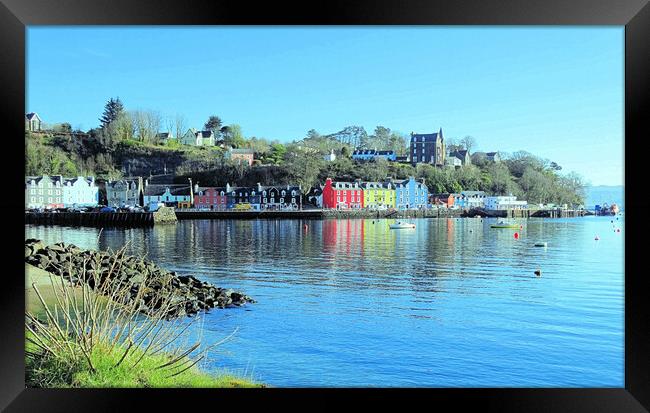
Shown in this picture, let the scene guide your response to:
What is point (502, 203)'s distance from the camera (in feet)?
95.4

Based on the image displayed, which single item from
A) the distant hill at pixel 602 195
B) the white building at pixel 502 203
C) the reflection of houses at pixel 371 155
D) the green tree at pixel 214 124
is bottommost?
the white building at pixel 502 203

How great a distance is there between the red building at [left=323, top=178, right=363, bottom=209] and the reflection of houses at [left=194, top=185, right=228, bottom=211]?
5.14 metres

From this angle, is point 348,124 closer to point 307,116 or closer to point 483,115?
point 307,116

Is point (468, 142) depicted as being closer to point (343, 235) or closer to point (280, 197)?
point (280, 197)

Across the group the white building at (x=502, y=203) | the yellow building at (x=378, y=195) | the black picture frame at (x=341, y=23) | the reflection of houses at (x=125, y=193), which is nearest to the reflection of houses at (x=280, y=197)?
the yellow building at (x=378, y=195)

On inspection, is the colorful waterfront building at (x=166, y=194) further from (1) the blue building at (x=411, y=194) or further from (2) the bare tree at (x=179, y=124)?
(1) the blue building at (x=411, y=194)

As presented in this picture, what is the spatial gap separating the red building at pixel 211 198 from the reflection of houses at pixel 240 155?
1723 millimetres

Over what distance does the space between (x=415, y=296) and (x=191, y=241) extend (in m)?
11.3

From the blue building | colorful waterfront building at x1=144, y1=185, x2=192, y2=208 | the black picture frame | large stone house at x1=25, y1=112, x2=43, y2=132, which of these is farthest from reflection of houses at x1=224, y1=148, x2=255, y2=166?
the black picture frame

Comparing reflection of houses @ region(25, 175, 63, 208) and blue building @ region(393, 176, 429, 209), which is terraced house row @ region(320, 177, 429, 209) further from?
reflection of houses @ region(25, 175, 63, 208)

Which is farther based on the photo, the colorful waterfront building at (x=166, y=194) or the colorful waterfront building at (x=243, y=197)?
the colorful waterfront building at (x=166, y=194)

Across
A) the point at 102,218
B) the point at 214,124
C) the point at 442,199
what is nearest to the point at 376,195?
the point at 442,199

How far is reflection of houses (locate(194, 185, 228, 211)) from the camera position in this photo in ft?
104

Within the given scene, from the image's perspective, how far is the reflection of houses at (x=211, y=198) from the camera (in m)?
31.7
